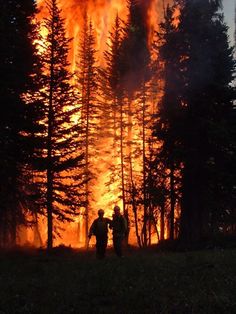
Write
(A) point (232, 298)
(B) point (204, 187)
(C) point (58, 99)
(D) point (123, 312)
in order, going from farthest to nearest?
(C) point (58, 99) → (B) point (204, 187) → (A) point (232, 298) → (D) point (123, 312)

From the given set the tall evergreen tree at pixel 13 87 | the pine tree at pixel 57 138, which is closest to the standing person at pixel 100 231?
the tall evergreen tree at pixel 13 87

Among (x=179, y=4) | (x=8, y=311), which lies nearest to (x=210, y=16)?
(x=179, y=4)

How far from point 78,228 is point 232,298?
1675 inches

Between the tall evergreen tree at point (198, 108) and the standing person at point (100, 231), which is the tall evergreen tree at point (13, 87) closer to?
the standing person at point (100, 231)

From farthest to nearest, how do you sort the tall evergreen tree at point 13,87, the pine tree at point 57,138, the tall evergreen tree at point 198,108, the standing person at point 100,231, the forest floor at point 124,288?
1. the pine tree at point 57,138
2. the tall evergreen tree at point 198,108
3. the tall evergreen tree at point 13,87
4. the standing person at point 100,231
5. the forest floor at point 124,288

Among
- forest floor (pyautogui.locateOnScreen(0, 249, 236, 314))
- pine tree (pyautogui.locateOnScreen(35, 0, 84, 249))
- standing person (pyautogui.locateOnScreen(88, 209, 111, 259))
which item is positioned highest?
pine tree (pyautogui.locateOnScreen(35, 0, 84, 249))

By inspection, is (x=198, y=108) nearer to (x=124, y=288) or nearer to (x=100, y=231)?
(x=100, y=231)

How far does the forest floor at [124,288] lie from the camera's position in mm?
9672

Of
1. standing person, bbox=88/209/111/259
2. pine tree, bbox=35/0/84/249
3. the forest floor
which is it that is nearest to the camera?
the forest floor

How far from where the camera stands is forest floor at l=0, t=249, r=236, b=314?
9.67 metres

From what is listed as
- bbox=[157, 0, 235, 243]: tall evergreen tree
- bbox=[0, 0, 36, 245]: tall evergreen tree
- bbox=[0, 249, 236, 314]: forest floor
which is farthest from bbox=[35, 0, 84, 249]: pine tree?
bbox=[0, 249, 236, 314]: forest floor

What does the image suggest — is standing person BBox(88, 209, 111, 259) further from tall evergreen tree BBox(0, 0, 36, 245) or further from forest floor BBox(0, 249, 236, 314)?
tall evergreen tree BBox(0, 0, 36, 245)

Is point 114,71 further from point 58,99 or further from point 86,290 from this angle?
point 86,290

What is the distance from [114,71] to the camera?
45.2m
